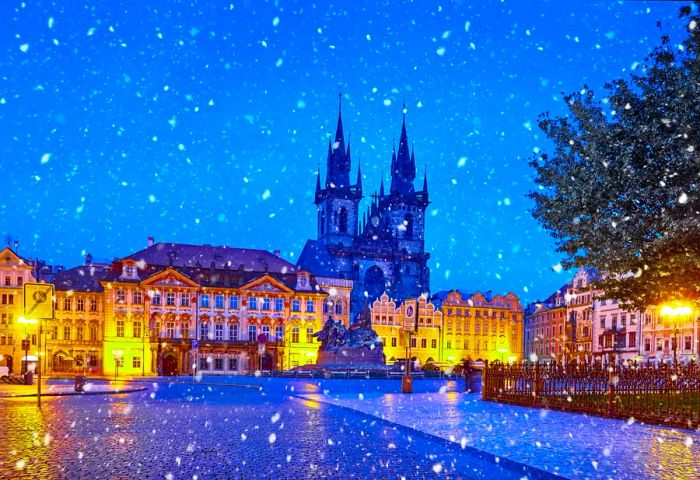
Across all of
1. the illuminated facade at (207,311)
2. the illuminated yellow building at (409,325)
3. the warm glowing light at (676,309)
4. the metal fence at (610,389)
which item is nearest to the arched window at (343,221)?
the illuminated yellow building at (409,325)

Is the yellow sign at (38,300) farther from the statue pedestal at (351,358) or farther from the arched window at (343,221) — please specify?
the arched window at (343,221)

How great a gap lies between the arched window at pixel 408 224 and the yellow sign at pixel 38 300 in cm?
9705

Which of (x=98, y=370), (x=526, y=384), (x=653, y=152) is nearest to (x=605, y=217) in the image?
(x=653, y=152)

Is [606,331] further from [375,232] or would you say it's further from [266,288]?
[375,232]

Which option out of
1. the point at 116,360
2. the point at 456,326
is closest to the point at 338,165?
the point at 456,326

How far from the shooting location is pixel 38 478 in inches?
334

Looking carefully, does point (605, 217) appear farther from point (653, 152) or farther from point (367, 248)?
point (367, 248)

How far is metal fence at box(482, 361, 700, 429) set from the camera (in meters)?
15.1

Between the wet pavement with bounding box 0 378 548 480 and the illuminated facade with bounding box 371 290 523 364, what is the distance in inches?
2712

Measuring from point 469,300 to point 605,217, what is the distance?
75.4 metres

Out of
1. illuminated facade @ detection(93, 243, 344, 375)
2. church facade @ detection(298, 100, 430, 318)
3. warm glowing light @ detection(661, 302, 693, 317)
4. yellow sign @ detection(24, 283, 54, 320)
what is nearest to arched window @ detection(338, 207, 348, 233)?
church facade @ detection(298, 100, 430, 318)

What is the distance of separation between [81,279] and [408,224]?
58188mm

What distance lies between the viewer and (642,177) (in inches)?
593

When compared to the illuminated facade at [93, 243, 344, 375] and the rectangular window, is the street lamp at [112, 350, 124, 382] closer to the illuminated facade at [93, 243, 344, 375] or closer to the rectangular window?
the illuminated facade at [93, 243, 344, 375]
